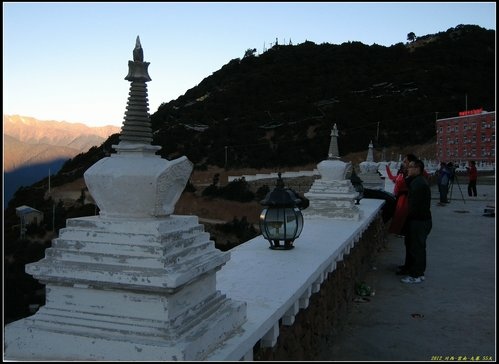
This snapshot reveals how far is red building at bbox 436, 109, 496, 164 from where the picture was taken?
149ft

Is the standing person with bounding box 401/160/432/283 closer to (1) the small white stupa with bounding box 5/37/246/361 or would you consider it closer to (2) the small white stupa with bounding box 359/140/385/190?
(1) the small white stupa with bounding box 5/37/246/361

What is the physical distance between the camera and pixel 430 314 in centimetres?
615

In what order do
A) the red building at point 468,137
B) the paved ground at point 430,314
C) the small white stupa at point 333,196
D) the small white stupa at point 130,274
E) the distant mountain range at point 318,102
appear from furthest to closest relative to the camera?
the distant mountain range at point 318,102
the red building at point 468,137
the small white stupa at point 333,196
the paved ground at point 430,314
the small white stupa at point 130,274

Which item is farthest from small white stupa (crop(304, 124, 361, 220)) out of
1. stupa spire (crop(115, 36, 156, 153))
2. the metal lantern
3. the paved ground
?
stupa spire (crop(115, 36, 156, 153))

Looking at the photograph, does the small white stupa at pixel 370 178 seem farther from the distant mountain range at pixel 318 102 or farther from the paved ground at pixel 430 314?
the distant mountain range at pixel 318 102

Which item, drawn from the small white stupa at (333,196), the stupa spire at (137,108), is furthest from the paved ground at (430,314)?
the stupa spire at (137,108)

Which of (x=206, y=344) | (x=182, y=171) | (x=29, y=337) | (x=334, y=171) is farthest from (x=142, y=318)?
(x=334, y=171)

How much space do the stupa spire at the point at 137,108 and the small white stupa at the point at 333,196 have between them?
5719 mm

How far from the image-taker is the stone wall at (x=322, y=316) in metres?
3.73

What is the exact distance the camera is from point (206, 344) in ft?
8.36

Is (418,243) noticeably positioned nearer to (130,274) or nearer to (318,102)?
(130,274)

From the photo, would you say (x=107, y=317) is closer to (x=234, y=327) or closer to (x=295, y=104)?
(x=234, y=327)

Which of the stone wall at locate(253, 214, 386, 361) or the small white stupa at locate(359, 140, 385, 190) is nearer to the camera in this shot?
the stone wall at locate(253, 214, 386, 361)

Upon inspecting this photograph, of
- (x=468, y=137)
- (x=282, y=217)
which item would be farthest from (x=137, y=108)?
(x=468, y=137)
